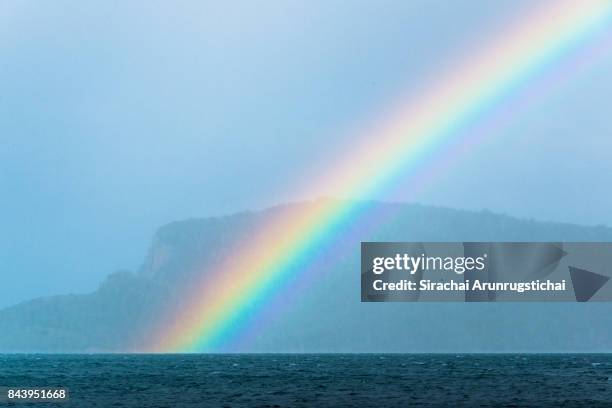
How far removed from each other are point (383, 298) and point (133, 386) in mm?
71278

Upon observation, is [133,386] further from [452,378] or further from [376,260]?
[376,260]

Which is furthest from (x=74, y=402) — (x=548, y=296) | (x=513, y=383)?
(x=513, y=383)

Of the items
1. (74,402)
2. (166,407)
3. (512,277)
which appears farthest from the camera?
(74,402)

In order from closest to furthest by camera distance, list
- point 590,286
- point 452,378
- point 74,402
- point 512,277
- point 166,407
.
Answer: point 512,277 → point 590,286 → point 166,407 → point 74,402 → point 452,378

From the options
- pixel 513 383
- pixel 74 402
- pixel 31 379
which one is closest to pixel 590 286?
pixel 74 402

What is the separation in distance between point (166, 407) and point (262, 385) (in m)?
40.4

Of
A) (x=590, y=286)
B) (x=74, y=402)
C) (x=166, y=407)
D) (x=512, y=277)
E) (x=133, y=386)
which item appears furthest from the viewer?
(x=133, y=386)

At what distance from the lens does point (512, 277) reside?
7200cm

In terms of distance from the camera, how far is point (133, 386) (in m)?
136

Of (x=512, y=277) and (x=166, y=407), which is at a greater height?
(x=512, y=277)

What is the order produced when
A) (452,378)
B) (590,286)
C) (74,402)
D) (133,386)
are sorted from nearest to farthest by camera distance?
(590,286) < (74,402) < (133,386) < (452,378)

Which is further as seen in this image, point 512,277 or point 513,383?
point 513,383

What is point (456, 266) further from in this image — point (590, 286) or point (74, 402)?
point (74, 402)

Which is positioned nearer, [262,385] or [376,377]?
[262,385]
